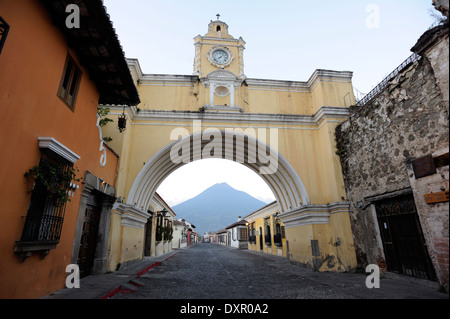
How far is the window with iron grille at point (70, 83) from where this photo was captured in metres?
4.61

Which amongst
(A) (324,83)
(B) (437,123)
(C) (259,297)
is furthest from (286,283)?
(A) (324,83)

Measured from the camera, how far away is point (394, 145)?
6047 mm

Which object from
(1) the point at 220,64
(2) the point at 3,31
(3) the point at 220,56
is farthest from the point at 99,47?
(3) the point at 220,56

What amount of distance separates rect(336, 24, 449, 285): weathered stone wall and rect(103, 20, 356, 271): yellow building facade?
617 millimetres

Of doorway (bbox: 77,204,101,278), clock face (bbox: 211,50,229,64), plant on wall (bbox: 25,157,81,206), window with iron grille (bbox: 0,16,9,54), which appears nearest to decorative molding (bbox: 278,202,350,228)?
doorway (bbox: 77,204,101,278)

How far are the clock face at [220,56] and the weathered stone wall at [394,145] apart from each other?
5.70 meters

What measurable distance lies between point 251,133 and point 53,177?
6.97 meters

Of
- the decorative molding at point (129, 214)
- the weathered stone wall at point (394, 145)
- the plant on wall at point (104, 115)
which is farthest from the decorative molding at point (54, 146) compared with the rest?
the weathered stone wall at point (394, 145)

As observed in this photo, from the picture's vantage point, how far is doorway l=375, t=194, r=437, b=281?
5391 mm

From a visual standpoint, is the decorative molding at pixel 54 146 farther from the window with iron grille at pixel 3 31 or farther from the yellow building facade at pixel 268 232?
the yellow building facade at pixel 268 232

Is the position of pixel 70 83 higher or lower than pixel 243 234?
higher

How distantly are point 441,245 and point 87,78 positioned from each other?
8048mm

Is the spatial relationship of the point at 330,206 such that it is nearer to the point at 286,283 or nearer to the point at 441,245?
the point at 286,283

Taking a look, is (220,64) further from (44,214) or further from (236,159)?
(44,214)
